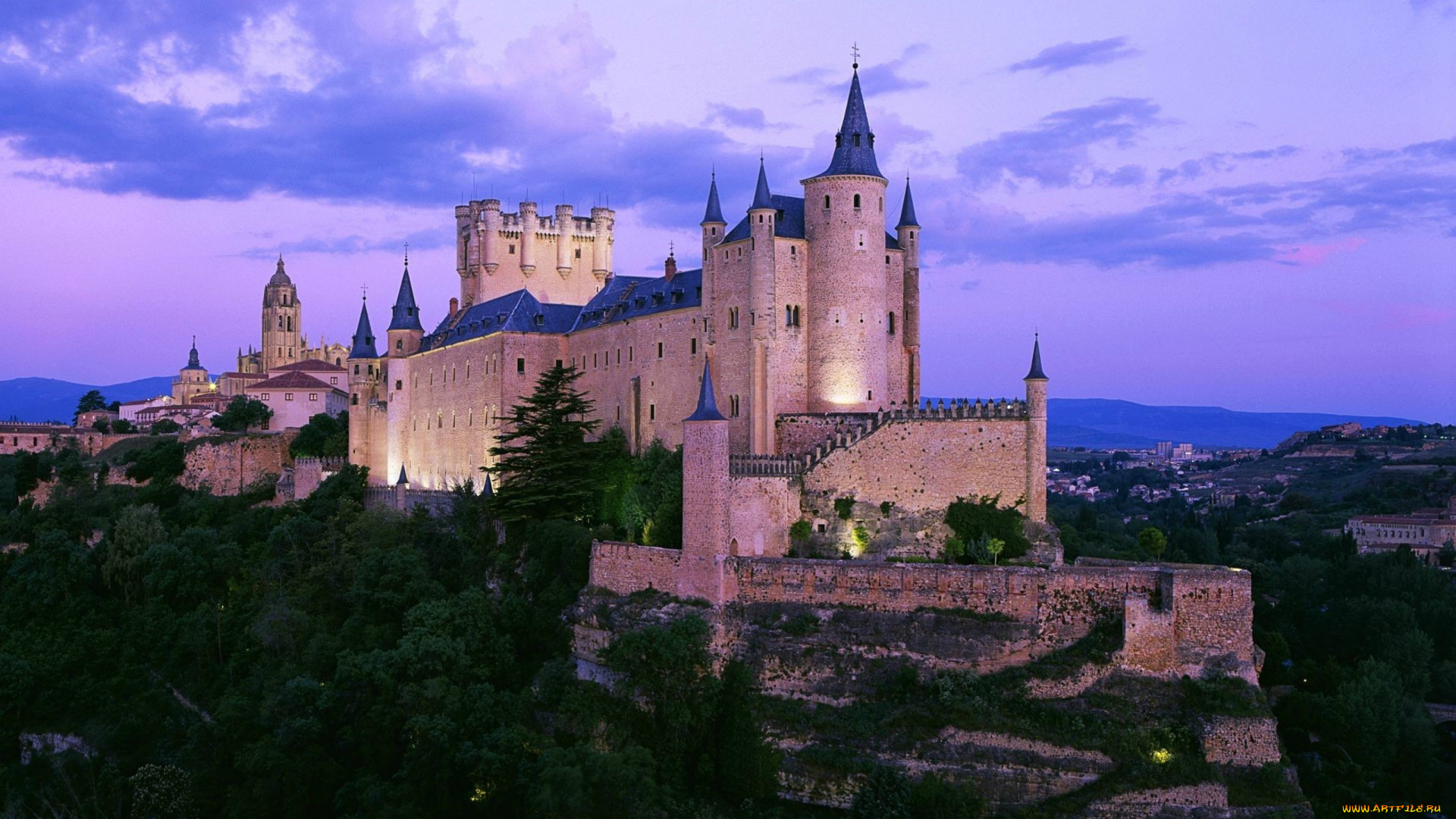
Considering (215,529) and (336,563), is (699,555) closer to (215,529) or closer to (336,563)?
(336,563)

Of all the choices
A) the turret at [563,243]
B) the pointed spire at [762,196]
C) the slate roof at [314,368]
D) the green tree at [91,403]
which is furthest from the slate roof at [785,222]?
the green tree at [91,403]

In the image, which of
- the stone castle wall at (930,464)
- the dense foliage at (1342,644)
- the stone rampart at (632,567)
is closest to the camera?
the stone rampart at (632,567)

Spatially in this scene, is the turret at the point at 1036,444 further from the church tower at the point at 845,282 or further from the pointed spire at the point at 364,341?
the pointed spire at the point at 364,341

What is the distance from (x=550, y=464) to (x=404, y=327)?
1004 inches

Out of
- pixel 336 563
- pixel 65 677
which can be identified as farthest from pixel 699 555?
pixel 65 677

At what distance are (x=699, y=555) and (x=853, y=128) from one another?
57.0ft

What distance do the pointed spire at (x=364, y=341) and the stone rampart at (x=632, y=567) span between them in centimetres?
3336

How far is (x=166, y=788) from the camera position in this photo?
1529 inches

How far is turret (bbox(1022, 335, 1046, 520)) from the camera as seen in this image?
4019 cm

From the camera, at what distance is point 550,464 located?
46.1m

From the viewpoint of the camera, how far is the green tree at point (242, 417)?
79000 millimetres

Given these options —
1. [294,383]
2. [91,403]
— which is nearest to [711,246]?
[294,383]

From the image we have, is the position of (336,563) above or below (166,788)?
above

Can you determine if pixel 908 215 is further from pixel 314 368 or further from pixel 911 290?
pixel 314 368
